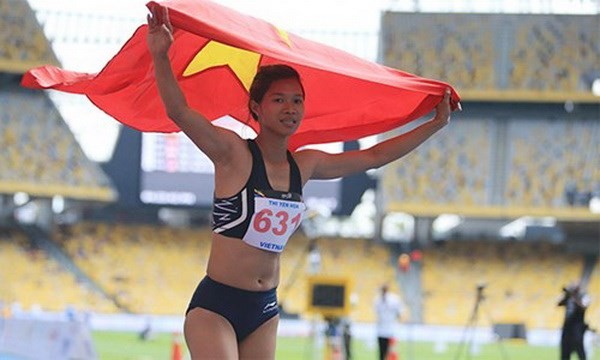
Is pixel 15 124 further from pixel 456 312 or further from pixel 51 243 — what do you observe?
pixel 456 312

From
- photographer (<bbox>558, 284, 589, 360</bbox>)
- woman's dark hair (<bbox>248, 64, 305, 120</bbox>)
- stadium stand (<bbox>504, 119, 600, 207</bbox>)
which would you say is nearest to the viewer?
woman's dark hair (<bbox>248, 64, 305, 120</bbox>)

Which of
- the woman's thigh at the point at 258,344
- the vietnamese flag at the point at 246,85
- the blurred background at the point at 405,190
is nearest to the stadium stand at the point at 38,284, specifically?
the blurred background at the point at 405,190

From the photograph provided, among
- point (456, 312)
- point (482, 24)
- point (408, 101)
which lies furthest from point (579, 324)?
point (482, 24)

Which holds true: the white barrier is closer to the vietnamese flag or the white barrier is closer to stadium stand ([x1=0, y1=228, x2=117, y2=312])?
the vietnamese flag

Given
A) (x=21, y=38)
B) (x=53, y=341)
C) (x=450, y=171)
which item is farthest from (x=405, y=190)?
(x=53, y=341)

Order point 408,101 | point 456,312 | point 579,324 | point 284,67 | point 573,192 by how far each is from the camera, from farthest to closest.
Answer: point 573,192 → point 456,312 → point 579,324 → point 408,101 → point 284,67

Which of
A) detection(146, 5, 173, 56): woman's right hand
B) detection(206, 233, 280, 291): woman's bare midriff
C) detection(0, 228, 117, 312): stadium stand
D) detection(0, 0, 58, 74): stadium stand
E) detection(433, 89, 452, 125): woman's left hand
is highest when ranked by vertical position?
detection(0, 0, 58, 74): stadium stand

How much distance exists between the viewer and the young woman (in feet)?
14.8

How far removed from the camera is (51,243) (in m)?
39.8

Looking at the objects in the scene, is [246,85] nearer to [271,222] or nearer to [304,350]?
[271,222]

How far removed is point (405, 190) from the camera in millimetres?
39812

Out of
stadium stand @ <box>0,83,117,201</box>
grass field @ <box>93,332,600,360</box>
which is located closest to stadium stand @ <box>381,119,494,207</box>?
stadium stand @ <box>0,83,117,201</box>

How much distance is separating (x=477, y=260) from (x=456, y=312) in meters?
4.03

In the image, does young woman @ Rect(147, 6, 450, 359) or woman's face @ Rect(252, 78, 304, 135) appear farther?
woman's face @ Rect(252, 78, 304, 135)
